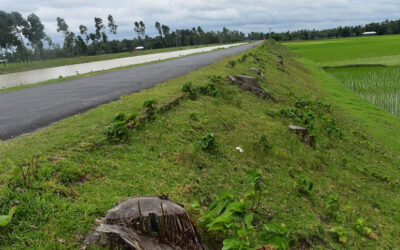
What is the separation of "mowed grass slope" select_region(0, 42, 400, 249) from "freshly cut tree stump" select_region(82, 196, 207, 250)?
309mm

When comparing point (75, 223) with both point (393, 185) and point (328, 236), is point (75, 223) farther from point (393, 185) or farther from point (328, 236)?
point (393, 185)

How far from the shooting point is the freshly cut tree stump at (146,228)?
278cm

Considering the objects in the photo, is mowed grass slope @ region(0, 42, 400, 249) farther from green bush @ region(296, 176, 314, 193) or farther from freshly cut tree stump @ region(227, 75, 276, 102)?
freshly cut tree stump @ region(227, 75, 276, 102)

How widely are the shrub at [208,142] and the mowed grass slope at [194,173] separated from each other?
0.51ft

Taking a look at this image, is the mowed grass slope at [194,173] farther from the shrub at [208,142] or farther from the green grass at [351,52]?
the green grass at [351,52]

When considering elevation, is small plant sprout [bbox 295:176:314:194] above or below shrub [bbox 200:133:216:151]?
below

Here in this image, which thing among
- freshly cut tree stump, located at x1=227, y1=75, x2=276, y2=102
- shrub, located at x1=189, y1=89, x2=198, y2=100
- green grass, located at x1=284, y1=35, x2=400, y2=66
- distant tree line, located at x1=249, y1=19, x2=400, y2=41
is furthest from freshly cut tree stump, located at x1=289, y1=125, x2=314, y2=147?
distant tree line, located at x1=249, y1=19, x2=400, y2=41

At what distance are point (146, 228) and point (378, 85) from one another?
2446 centimetres

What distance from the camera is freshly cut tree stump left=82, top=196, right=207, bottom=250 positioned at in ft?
9.13

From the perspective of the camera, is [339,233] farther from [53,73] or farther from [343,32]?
[343,32]

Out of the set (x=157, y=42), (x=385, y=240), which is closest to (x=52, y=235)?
(x=385, y=240)

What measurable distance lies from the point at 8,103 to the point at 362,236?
32.7 ft

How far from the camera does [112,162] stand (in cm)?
460

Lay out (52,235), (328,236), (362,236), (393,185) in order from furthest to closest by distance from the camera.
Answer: (393,185), (362,236), (328,236), (52,235)
